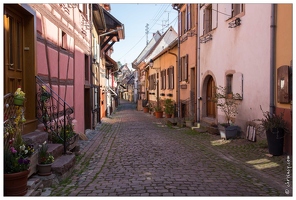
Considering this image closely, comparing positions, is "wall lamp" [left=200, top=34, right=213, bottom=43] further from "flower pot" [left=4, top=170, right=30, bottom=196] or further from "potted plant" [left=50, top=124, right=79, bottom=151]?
"flower pot" [left=4, top=170, right=30, bottom=196]

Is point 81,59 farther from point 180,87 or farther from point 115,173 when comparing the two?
point 180,87

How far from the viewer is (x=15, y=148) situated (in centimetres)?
454

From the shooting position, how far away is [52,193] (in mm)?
4684

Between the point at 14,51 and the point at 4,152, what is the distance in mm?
2300

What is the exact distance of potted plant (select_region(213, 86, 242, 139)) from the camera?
1017 cm

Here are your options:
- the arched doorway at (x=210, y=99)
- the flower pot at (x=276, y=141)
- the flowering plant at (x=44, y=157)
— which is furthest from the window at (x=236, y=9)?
the flowering plant at (x=44, y=157)

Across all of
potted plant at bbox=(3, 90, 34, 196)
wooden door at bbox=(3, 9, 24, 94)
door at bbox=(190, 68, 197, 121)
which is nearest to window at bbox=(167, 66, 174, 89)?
door at bbox=(190, 68, 197, 121)

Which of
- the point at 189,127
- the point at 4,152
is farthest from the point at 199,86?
the point at 4,152

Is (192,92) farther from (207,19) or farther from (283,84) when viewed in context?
(283,84)

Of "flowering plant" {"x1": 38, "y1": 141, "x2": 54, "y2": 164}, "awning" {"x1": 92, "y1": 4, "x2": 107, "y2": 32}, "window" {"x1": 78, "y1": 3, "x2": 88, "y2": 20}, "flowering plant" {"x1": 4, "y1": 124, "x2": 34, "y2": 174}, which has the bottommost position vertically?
"flowering plant" {"x1": 38, "y1": 141, "x2": 54, "y2": 164}

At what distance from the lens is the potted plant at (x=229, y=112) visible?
10172 millimetres

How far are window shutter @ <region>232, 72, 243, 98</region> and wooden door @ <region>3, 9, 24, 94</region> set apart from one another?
6364 millimetres

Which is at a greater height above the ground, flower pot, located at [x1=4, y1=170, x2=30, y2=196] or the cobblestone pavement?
flower pot, located at [x1=4, y1=170, x2=30, y2=196]

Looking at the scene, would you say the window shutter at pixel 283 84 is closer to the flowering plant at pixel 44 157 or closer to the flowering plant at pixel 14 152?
the flowering plant at pixel 44 157
